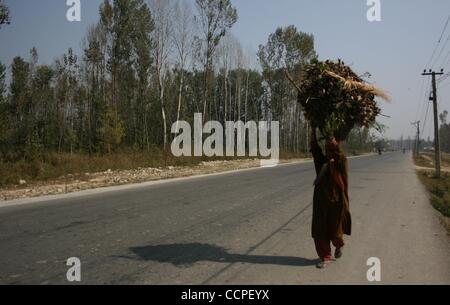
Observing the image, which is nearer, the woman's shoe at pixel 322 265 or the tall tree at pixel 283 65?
the woman's shoe at pixel 322 265

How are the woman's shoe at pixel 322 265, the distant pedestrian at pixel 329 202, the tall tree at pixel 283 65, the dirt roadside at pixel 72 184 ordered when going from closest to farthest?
the woman's shoe at pixel 322 265
the distant pedestrian at pixel 329 202
the dirt roadside at pixel 72 184
the tall tree at pixel 283 65

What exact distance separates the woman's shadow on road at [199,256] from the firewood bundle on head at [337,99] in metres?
1.81

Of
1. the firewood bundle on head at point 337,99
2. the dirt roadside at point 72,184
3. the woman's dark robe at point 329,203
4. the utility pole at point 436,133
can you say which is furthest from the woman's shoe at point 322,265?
the utility pole at point 436,133

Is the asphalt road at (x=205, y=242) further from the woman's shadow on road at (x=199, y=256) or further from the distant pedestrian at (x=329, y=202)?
the distant pedestrian at (x=329, y=202)

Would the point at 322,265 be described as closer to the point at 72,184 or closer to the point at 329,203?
the point at 329,203

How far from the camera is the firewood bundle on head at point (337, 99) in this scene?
5977 millimetres

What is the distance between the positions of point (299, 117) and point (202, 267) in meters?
62.5

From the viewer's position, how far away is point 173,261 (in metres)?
6.02

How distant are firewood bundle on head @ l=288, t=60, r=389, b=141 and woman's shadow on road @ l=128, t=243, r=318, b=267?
5.95 ft

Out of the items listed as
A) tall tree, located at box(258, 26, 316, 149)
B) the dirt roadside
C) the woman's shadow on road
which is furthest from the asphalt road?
tall tree, located at box(258, 26, 316, 149)

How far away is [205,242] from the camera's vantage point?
7.28 metres

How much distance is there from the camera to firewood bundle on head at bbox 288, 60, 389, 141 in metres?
5.98

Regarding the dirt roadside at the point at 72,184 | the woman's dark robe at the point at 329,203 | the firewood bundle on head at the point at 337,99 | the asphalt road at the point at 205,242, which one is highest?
A: the firewood bundle on head at the point at 337,99

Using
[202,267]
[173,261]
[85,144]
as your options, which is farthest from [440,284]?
[85,144]
